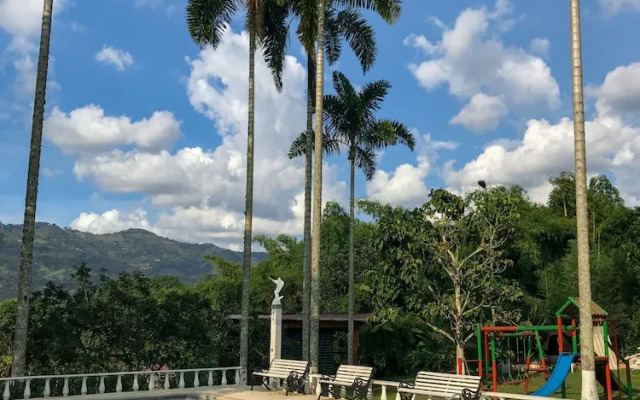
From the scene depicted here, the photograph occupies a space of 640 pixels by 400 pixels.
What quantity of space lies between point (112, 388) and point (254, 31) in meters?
11.9

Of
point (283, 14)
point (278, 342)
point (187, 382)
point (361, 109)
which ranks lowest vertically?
point (187, 382)

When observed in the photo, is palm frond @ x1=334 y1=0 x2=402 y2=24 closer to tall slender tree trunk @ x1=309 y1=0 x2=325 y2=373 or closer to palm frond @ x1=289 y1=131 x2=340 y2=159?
tall slender tree trunk @ x1=309 y1=0 x2=325 y2=373

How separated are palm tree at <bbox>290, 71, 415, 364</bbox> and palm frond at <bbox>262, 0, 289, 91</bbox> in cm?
501

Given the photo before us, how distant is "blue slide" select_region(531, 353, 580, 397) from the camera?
13125mm

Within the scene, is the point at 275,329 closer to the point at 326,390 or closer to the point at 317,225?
the point at 326,390

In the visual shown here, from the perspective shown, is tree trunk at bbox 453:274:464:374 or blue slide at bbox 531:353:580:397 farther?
tree trunk at bbox 453:274:464:374

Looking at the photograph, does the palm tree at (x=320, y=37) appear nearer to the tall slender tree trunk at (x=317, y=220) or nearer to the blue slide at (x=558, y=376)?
the tall slender tree trunk at (x=317, y=220)

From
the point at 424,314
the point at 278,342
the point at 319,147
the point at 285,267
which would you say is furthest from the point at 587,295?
the point at 285,267

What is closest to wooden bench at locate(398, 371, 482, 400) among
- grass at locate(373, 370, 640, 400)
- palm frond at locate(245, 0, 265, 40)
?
grass at locate(373, 370, 640, 400)

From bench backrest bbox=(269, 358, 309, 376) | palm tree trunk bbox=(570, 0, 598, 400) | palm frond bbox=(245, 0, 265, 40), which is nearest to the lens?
palm tree trunk bbox=(570, 0, 598, 400)

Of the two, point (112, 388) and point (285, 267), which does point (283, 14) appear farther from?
point (285, 267)

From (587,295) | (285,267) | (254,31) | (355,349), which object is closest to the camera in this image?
(587,295)

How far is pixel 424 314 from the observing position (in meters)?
22.2

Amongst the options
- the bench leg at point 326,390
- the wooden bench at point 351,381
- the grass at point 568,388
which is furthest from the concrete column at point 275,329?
the grass at point 568,388
